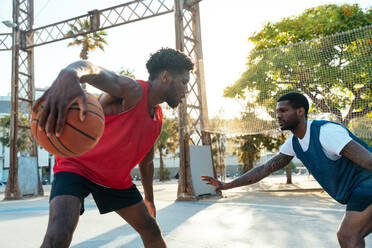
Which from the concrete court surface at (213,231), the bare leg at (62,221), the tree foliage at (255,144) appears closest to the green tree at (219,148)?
the tree foliage at (255,144)

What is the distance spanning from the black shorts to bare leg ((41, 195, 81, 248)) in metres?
0.07

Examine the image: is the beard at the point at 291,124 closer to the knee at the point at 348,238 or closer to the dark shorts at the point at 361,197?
the dark shorts at the point at 361,197

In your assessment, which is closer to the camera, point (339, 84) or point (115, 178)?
point (115, 178)

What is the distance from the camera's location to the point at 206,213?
25.3ft

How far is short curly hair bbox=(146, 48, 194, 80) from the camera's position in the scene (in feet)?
8.86

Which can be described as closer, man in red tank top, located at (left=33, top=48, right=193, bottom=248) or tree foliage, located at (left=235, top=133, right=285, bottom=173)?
man in red tank top, located at (left=33, top=48, right=193, bottom=248)

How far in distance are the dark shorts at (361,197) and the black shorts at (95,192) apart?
5.08 ft

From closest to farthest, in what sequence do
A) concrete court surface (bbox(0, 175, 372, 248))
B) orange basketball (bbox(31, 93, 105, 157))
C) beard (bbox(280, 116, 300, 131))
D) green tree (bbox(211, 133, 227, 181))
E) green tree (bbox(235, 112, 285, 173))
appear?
orange basketball (bbox(31, 93, 105, 157))
beard (bbox(280, 116, 300, 131))
concrete court surface (bbox(0, 175, 372, 248))
green tree (bbox(235, 112, 285, 173))
green tree (bbox(211, 133, 227, 181))

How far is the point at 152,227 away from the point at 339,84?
11.4 meters

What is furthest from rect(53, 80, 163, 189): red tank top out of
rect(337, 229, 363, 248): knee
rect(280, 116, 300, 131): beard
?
rect(337, 229, 363, 248): knee

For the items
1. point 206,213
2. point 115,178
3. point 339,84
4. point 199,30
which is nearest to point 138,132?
point 115,178

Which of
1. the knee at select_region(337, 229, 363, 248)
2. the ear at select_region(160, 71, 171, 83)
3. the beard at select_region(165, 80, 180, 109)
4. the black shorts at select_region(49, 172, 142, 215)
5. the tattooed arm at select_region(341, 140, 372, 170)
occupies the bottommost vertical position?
the knee at select_region(337, 229, 363, 248)

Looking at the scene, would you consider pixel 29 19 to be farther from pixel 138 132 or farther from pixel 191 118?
pixel 138 132

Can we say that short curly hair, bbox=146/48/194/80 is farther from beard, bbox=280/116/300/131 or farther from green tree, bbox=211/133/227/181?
green tree, bbox=211/133/227/181
